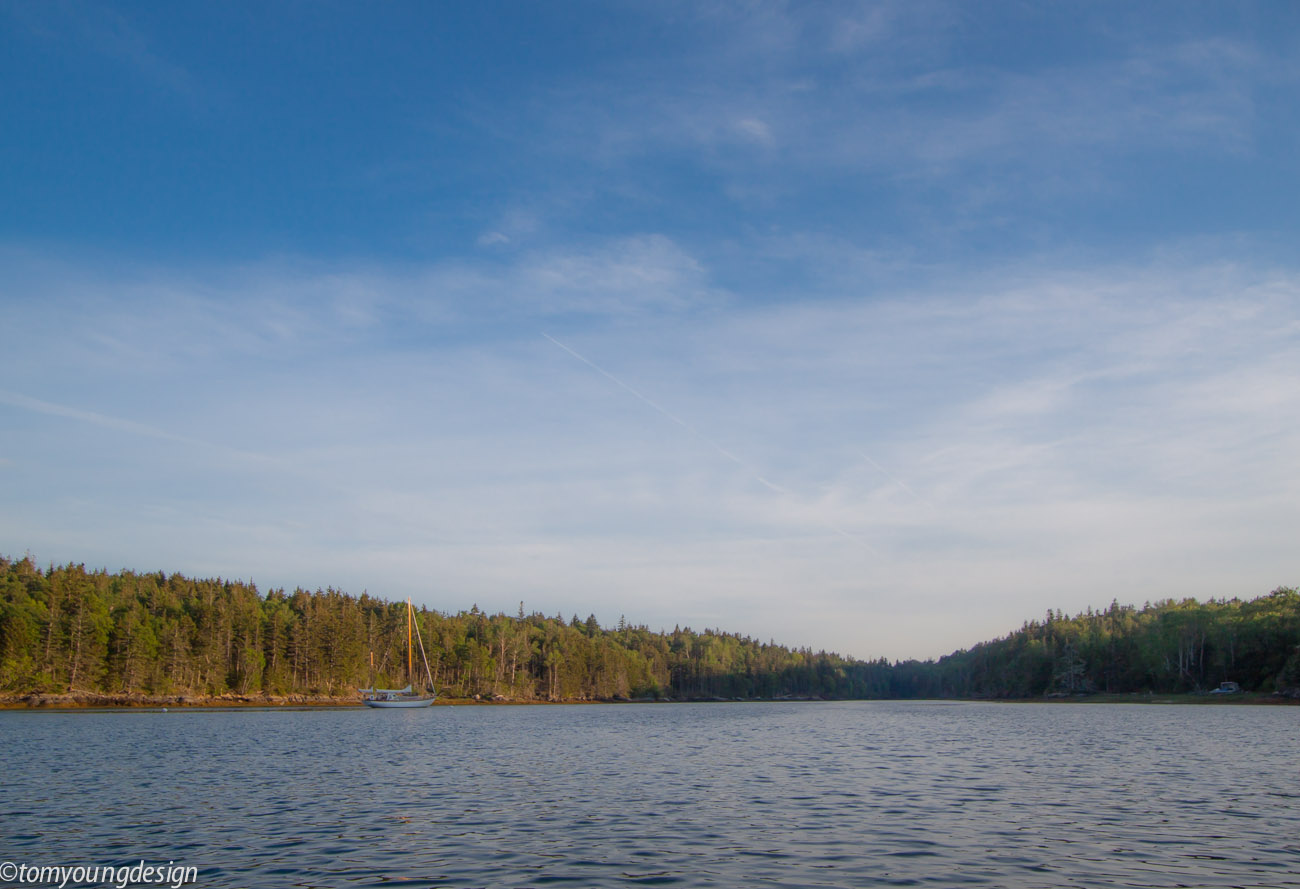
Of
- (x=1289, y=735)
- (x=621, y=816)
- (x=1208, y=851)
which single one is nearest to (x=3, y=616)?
(x=621, y=816)

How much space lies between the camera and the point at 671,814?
114 feet

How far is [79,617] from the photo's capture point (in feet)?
508

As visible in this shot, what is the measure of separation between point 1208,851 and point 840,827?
39.4ft

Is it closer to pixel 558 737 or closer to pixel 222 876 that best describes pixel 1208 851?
pixel 222 876

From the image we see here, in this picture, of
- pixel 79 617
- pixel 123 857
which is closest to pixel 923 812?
pixel 123 857

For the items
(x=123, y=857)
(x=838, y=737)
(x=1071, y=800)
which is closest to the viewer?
(x=123, y=857)

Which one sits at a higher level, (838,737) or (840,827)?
(840,827)

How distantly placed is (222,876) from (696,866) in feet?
46.2

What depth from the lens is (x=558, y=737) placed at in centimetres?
8944

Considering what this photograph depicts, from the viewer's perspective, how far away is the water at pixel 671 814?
24.5 m

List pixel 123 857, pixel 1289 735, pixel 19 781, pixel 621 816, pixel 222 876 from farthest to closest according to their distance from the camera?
pixel 1289 735, pixel 19 781, pixel 621 816, pixel 123 857, pixel 222 876

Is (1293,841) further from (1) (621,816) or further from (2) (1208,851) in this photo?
(1) (621,816)

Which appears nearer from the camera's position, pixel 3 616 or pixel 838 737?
pixel 838 737

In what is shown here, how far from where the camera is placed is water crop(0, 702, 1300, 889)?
24453 millimetres
